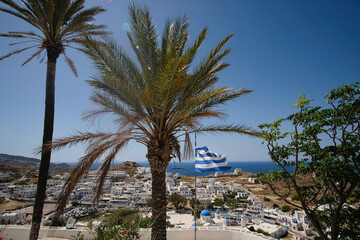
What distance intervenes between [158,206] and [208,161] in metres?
2.67

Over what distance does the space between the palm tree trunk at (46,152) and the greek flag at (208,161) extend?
509 cm

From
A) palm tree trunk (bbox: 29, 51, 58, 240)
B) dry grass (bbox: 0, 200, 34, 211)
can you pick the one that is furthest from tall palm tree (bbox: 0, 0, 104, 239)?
dry grass (bbox: 0, 200, 34, 211)

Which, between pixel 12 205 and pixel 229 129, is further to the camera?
pixel 12 205

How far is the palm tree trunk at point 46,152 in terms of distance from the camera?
5.65 meters

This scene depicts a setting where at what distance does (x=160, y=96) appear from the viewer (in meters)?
4.50

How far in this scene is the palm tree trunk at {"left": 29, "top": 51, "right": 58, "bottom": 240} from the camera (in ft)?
18.5

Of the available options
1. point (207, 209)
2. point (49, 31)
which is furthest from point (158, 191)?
point (207, 209)

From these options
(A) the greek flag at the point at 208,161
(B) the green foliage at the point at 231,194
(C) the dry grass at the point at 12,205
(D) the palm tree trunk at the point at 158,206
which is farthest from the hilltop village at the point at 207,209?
(D) the palm tree trunk at the point at 158,206

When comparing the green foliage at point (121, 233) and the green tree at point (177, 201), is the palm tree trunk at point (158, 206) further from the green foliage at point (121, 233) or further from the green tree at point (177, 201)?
the green tree at point (177, 201)

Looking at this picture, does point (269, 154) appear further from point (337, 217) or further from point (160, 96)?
point (160, 96)

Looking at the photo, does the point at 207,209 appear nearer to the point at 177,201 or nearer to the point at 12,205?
the point at 177,201

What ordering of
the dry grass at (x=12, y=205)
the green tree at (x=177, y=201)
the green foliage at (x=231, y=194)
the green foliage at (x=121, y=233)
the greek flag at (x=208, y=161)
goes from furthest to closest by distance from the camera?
the green foliage at (x=231, y=194) → the green tree at (x=177, y=201) → the dry grass at (x=12, y=205) → the greek flag at (x=208, y=161) → the green foliage at (x=121, y=233)

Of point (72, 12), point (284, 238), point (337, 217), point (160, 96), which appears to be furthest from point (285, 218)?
point (72, 12)

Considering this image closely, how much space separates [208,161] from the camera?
7055mm
